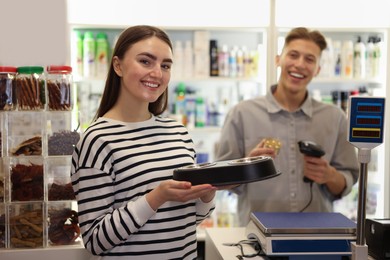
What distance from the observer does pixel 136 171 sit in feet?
5.91

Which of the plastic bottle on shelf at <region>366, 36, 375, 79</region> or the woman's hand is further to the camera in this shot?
the plastic bottle on shelf at <region>366, 36, 375, 79</region>

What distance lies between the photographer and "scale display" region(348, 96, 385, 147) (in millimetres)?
1544

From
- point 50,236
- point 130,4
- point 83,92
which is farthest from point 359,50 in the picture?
point 50,236

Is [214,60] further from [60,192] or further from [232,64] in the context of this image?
[60,192]

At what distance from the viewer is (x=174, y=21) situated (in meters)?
4.22

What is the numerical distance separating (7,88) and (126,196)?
0.89m

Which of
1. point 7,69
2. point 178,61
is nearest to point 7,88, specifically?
point 7,69

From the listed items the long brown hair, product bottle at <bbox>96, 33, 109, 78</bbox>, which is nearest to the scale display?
the long brown hair

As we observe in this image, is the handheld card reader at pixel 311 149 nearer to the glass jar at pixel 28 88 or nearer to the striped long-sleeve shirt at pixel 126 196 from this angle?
the striped long-sleeve shirt at pixel 126 196

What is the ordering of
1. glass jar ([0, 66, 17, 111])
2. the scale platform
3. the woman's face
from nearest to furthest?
the woman's face, the scale platform, glass jar ([0, 66, 17, 111])

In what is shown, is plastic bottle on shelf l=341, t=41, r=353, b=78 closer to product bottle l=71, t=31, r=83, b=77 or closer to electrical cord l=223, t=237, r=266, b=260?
product bottle l=71, t=31, r=83, b=77

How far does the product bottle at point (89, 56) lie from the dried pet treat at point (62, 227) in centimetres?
182

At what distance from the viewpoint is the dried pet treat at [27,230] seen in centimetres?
238

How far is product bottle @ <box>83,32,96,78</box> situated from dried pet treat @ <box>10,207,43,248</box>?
1850 mm
